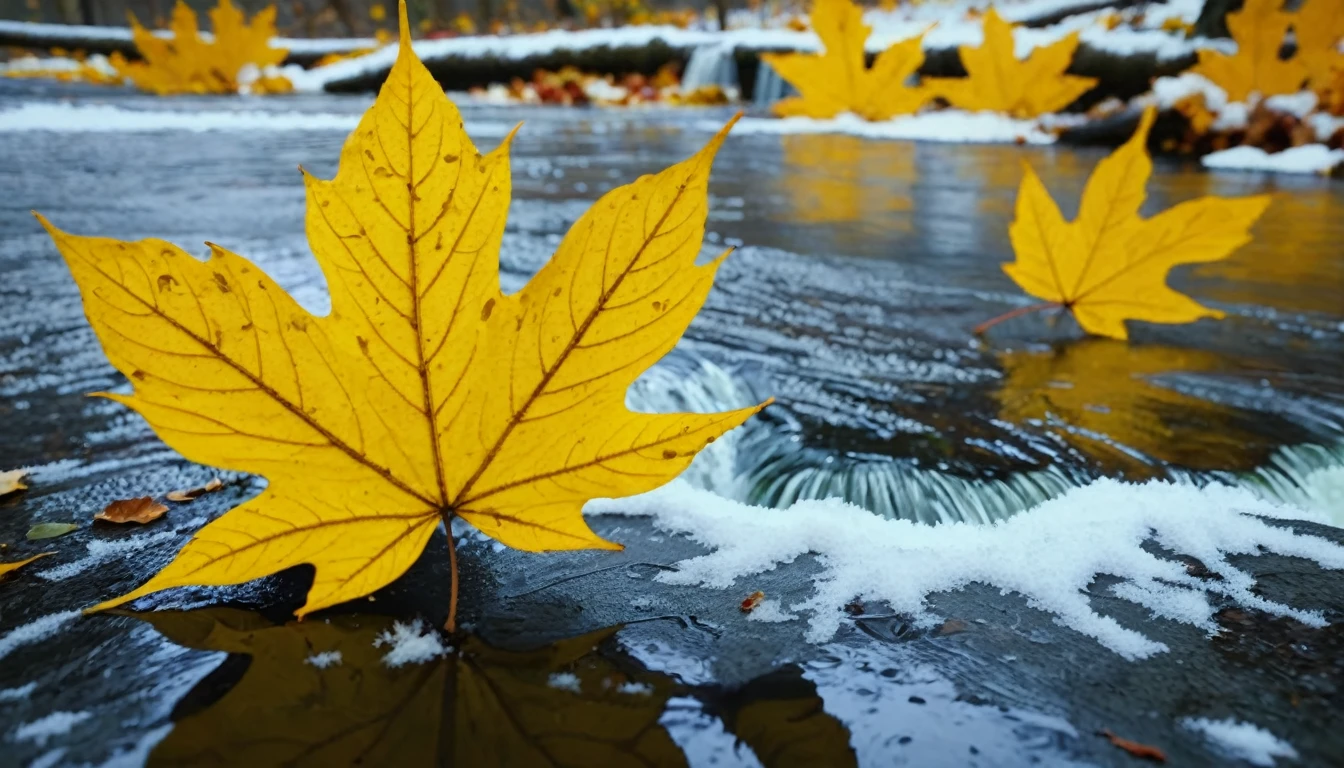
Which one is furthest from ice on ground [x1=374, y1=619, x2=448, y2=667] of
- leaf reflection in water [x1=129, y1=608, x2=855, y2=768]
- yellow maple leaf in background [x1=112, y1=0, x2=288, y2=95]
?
yellow maple leaf in background [x1=112, y1=0, x2=288, y2=95]

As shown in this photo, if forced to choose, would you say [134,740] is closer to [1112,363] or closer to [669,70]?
[1112,363]

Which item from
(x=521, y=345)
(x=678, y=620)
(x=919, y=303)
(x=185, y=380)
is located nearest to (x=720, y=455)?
(x=678, y=620)

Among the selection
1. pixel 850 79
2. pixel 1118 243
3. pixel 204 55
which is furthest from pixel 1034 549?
pixel 204 55

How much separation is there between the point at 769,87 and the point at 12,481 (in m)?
9.36

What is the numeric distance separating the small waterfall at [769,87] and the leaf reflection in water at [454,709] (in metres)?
8.99

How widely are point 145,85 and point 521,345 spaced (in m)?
10.7

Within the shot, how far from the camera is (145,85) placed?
354 inches

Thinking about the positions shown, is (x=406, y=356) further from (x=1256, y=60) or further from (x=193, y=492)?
(x=1256, y=60)

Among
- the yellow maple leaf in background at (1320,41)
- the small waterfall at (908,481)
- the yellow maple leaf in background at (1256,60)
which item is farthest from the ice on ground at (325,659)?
the yellow maple leaf in background at (1320,41)

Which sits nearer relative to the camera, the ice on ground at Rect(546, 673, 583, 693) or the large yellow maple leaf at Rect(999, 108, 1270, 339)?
the ice on ground at Rect(546, 673, 583, 693)

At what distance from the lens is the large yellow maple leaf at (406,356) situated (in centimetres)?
57

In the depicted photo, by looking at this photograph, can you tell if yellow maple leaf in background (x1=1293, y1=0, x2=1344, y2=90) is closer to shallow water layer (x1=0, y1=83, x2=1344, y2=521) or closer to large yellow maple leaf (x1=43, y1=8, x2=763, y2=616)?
shallow water layer (x1=0, y1=83, x2=1344, y2=521)

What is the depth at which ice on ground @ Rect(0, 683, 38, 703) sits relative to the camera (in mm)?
606

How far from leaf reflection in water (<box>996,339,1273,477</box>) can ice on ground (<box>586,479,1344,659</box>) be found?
0.16 meters
